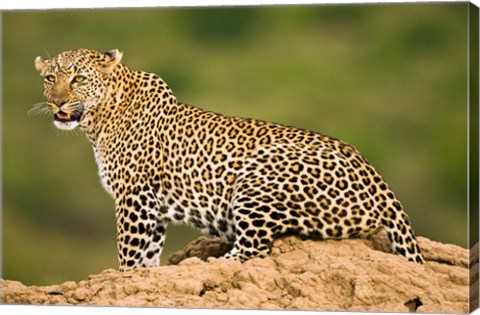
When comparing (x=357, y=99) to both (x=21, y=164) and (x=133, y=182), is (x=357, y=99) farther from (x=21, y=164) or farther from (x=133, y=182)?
(x=21, y=164)

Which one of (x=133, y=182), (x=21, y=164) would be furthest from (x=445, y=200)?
(x=21, y=164)

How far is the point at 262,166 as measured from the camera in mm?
13320

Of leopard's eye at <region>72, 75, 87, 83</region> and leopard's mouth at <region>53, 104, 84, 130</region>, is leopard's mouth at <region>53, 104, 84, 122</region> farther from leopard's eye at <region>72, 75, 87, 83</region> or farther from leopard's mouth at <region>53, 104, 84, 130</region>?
leopard's eye at <region>72, 75, 87, 83</region>

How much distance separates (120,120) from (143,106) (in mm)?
309

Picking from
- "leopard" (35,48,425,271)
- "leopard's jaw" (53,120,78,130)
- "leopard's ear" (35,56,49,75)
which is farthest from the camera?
"leopard's ear" (35,56,49,75)

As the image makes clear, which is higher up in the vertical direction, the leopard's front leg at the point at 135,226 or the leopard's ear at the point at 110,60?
the leopard's ear at the point at 110,60

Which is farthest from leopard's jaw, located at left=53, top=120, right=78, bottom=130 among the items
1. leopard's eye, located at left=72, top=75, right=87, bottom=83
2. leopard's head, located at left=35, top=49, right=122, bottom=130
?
leopard's eye, located at left=72, top=75, right=87, bottom=83

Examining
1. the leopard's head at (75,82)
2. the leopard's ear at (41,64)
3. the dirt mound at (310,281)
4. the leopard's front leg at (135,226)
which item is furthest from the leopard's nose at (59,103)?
the dirt mound at (310,281)

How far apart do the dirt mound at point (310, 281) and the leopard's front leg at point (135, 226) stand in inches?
14.1

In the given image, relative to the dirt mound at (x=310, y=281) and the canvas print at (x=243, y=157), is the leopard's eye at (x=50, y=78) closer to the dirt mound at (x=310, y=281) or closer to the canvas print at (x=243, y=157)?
the canvas print at (x=243, y=157)

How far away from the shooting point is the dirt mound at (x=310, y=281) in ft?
41.3

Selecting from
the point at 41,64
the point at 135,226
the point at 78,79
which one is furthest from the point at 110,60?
the point at 135,226

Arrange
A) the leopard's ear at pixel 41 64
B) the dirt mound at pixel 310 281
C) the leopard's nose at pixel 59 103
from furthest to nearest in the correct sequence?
1. the leopard's ear at pixel 41 64
2. the leopard's nose at pixel 59 103
3. the dirt mound at pixel 310 281

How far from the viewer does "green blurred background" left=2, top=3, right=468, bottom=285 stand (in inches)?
513
